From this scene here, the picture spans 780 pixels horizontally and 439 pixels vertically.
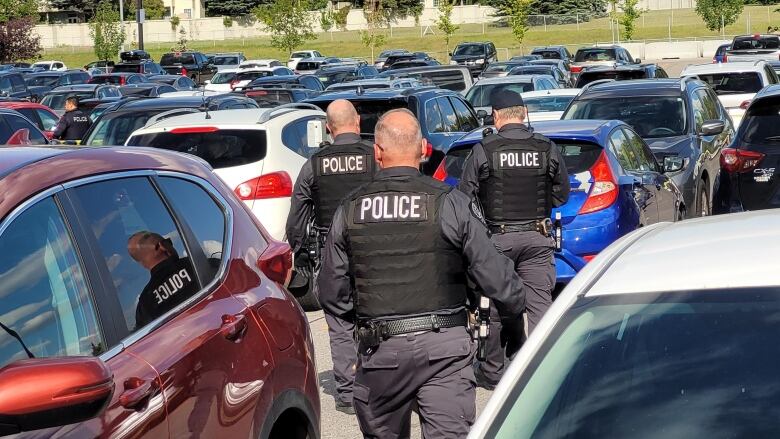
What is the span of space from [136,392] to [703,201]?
36.3 ft

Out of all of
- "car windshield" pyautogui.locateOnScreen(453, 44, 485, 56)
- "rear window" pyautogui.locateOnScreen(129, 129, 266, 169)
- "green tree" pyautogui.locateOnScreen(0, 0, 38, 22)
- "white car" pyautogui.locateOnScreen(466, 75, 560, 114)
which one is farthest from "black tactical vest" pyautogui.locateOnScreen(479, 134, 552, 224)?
"green tree" pyautogui.locateOnScreen(0, 0, 38, 22)

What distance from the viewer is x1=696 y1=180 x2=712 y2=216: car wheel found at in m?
13.4

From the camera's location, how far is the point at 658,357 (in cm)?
300

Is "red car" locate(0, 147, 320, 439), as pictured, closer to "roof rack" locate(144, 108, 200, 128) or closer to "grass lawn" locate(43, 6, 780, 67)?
"roof rack" locate(144, 108, 200, 128)

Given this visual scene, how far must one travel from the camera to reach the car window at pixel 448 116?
15.0 meters

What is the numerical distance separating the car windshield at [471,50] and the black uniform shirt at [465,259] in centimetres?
4512

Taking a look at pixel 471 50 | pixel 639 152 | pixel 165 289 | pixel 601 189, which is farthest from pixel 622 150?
pixel 471 50

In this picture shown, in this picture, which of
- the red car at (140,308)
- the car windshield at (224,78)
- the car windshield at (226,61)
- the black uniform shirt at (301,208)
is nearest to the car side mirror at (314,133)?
the black uniform shirt at (301,208)

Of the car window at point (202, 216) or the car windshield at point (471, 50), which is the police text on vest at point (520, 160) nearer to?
the car window at point (202, 216)

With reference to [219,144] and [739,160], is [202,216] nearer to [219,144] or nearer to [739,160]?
[219,144]

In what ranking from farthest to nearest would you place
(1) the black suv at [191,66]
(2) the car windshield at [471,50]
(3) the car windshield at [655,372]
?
1. (1) the black suv at [191,66]
2. (2) the car windshield at [471,50]
3. (3) the car windshield at [655,372]

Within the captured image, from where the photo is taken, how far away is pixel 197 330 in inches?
154

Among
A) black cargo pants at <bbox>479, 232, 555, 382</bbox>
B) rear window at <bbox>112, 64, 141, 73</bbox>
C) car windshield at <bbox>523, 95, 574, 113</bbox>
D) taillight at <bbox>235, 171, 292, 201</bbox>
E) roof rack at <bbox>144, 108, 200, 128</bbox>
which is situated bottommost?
black cargo pants at <bbox>479, 232, 555, 382</bbox>

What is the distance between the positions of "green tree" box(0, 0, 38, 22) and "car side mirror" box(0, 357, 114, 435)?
226ft
